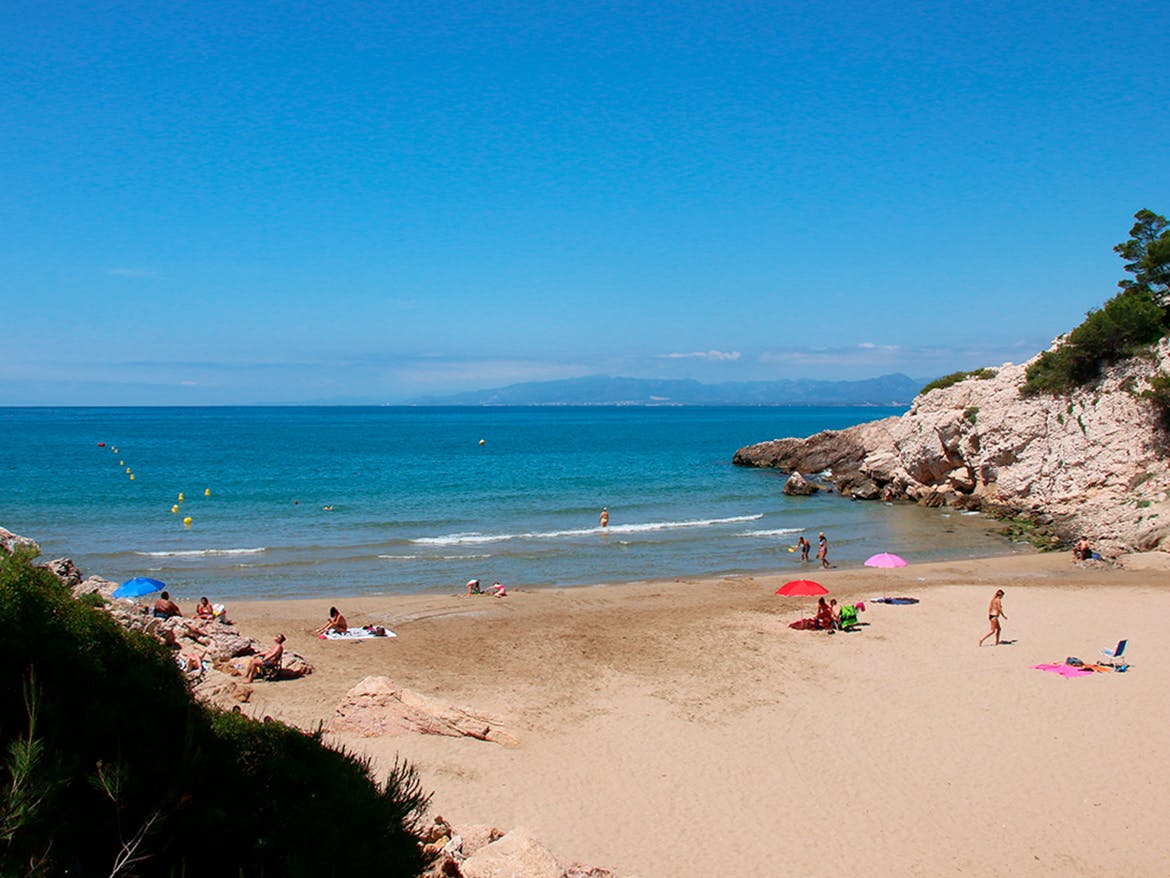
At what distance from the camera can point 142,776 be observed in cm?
549

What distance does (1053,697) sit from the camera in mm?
15320

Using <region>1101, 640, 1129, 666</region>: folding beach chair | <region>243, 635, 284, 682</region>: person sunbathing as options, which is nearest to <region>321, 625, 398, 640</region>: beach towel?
<region>243, 635, 284, 682</region>: person sunbathing

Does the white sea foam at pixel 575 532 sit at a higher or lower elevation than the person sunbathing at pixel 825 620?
lower

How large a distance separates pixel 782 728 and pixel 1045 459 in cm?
2934

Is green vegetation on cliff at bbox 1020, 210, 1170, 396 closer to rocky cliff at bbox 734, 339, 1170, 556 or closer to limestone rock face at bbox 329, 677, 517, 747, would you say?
rocky cliff at bbox 734, 339, 1170, 556

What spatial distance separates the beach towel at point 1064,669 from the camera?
16.5 m

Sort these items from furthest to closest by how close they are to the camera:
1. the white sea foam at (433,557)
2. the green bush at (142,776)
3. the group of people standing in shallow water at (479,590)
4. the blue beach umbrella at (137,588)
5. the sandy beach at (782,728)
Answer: the white sea foam at (433,557)
the group of people standing in shallow water at (479,590)
the blue beach umbrella at (137,588)
the sandy beach at (782,728)
the green bush at (142,776)

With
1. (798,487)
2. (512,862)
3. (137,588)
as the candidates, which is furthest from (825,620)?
(798,487)

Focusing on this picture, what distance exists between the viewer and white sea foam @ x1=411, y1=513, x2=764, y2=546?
34.7 metres

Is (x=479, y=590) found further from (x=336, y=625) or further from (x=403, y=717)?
(x=403, y=717)

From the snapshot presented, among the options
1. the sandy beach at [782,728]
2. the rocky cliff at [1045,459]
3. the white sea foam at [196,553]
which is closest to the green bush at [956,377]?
the rocky cliff at [1045,459]

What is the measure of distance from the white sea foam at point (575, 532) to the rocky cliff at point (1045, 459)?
1130 cm

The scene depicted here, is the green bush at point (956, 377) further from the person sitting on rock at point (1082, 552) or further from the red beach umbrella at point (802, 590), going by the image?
the red beach umbrella at point (802, 590)

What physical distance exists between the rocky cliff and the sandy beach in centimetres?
892
